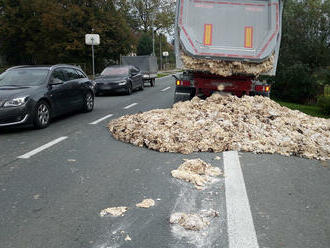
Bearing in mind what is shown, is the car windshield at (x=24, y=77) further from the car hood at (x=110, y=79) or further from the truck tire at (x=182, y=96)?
the car hood at (x=110, y=79)

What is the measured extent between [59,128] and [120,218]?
5.82 m

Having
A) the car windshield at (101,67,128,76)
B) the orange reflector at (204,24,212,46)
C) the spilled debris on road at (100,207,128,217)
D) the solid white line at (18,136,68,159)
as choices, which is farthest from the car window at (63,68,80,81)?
the car windshield at (101,67,128,76)

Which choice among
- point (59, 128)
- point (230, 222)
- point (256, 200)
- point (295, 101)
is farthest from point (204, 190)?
point (295, 101)

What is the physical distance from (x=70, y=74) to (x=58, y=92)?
4.45ft

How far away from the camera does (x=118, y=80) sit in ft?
61.1

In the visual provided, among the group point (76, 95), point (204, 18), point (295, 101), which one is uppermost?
point (204, 18)

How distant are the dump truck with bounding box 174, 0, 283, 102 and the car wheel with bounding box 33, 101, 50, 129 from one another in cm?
359

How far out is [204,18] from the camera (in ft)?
31.3

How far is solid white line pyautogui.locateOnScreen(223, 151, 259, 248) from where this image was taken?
3.30m

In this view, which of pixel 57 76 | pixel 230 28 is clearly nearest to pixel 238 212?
pixel 230 28

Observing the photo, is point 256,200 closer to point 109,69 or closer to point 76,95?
point 76,95

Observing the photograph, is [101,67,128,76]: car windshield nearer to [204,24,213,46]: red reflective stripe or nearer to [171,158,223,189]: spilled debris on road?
[204,24,213,46]: red reflective stripe

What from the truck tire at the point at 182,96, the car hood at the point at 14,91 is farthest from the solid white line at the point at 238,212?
the car hood at the point at 14,91

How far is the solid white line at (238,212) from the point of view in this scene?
10.8 ft
